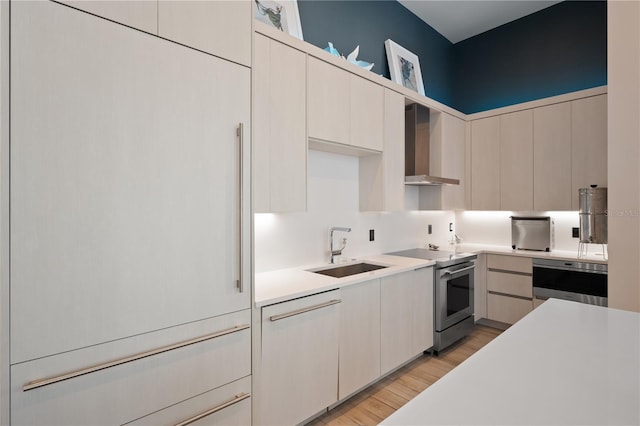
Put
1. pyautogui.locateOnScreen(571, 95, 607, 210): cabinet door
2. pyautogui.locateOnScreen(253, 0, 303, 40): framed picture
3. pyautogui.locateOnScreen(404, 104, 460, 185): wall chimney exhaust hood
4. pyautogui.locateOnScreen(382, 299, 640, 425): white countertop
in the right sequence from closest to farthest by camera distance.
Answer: pyautogui.locateOnScreen(382, 299, 640, 425): white countertop, pyautogui.locateOnScreen(253, 0, 303, 40): framed picture, pyautogui.locateOnScreen(571, 95, 607, 210): cabinet door, pyautogui.locateOnScreen(404, 104, 460, 185): wall chimney exhaust hood

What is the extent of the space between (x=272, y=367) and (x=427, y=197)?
2708mm

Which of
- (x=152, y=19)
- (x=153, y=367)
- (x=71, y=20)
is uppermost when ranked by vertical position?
(x=152, y=19)

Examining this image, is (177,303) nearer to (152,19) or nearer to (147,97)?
(147,97)

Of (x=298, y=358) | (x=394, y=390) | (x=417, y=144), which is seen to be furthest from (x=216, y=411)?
(x=417, y=144)

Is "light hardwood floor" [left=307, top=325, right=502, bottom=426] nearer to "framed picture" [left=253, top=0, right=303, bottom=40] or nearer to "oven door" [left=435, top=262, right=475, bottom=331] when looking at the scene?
"oven door" [left=435, top=262, right=475, bottom=331]

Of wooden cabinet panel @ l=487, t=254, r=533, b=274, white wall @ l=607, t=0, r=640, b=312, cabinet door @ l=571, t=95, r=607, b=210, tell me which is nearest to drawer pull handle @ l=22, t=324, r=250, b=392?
white wall @ l=607, t=0, r=640, b=312

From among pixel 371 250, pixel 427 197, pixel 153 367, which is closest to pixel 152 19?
pixel 153 367

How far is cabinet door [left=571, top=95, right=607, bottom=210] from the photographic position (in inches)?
126

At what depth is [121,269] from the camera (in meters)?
1.31

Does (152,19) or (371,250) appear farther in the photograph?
(371,250)

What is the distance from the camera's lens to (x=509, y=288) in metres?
3.59

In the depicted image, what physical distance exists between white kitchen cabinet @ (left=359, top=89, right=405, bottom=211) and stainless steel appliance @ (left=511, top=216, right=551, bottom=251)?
170 cm

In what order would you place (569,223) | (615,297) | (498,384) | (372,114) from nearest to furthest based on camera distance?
(498,384) < (615,297) < (372,114) < (569,223)

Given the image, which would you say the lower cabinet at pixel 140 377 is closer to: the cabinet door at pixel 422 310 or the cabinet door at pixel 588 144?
the cabinet door at pixel 422 310
